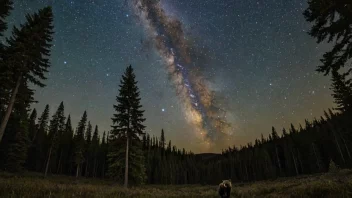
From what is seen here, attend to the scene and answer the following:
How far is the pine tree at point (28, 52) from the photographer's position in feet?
55.2

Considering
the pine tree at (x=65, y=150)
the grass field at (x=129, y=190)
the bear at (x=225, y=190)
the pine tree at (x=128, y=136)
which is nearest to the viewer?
the grass field at (x=129, y=190)

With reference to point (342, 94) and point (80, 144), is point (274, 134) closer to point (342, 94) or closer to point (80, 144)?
point (342, 94)

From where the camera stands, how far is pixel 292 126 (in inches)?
4124

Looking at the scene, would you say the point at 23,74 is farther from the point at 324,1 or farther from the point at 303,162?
the point at 303,162

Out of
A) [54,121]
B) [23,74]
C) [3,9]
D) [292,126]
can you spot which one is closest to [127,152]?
[23,74]

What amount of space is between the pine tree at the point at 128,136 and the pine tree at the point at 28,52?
9964 millimetres

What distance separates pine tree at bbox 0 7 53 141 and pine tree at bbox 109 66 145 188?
9.96 meters

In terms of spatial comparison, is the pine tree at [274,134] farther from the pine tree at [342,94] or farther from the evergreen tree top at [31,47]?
the evergreen tree top at [31,47]

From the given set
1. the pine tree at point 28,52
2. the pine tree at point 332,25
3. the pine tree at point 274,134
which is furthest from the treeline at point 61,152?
the pine tree at point 274,134

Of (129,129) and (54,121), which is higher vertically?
(54,121)

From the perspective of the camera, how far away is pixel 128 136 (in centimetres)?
2605

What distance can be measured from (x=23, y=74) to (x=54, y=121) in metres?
35.1

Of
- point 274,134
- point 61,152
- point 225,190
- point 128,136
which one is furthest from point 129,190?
point 274,134

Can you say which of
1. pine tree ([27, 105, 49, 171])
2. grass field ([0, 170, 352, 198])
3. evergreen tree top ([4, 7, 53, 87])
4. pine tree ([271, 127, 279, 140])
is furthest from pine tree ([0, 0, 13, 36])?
pine tree ([271, 127, 279, 140])
